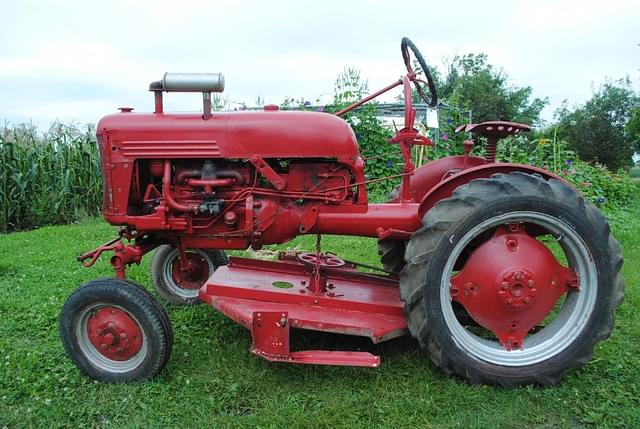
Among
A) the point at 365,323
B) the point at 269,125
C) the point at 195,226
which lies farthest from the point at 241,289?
the point at 269,125

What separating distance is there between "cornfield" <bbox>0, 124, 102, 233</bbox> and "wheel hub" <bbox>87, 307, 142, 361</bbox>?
573 cm

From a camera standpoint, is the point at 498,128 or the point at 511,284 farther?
the point at 498,128

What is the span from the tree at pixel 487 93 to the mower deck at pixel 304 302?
18.7 metres

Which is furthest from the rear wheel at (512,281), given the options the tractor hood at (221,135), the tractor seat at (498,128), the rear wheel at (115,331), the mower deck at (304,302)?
the rear wheel at (115,331)

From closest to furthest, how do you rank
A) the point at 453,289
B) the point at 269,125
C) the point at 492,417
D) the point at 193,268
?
the point at 492,417
the point at 453,289
the point at 269,125
the point at 193,268

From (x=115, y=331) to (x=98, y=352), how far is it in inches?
8.0

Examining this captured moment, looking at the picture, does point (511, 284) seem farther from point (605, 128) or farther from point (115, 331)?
point (605, 128)

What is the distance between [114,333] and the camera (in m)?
2.82

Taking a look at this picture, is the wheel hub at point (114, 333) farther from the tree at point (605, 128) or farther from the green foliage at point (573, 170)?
the tree at point (605, 128)

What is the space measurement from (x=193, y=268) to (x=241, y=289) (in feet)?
3.35

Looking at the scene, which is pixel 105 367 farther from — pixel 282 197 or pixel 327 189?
pixel 327 189

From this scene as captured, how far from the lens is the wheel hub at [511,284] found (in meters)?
2.75

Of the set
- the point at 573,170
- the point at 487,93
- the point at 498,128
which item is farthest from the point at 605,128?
the point at 498,128

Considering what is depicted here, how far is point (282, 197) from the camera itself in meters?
3.21
